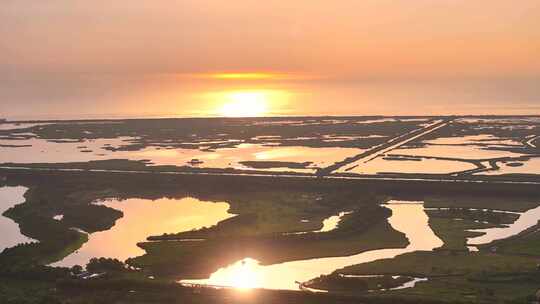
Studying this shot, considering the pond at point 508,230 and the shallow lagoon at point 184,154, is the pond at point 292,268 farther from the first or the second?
the shallow lagoon at point 184,154

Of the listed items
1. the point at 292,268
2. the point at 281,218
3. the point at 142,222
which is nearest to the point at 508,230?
the point at 281,218

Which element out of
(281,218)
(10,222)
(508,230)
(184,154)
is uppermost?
(184,154)

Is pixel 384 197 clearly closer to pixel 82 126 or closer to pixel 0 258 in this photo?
pixel 0 258

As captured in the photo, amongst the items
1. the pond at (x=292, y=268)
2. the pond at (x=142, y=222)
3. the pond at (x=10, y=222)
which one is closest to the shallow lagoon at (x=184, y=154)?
the pond at (x=142, y=222)

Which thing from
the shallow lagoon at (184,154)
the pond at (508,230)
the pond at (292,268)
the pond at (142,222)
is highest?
the shallow lagoon at (184,154)

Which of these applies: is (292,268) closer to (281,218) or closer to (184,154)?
(281,218)

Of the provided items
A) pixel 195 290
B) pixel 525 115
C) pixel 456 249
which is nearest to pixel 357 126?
pixel 525 115

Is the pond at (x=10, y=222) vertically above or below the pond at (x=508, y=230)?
above

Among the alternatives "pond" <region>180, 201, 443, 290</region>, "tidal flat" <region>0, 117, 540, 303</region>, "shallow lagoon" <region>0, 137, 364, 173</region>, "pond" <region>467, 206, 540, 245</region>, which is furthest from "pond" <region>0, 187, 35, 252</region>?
"pond" <region>467, 206, 540, 245</region>

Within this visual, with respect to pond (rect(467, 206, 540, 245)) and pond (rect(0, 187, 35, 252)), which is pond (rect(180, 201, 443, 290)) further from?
pond (rect(0, 187, 35, 252))

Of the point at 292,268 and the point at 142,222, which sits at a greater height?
the point at 142,222

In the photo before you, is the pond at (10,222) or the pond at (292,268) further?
the pond at (10,222)

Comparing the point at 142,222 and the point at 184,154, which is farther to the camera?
the point at 184,154
